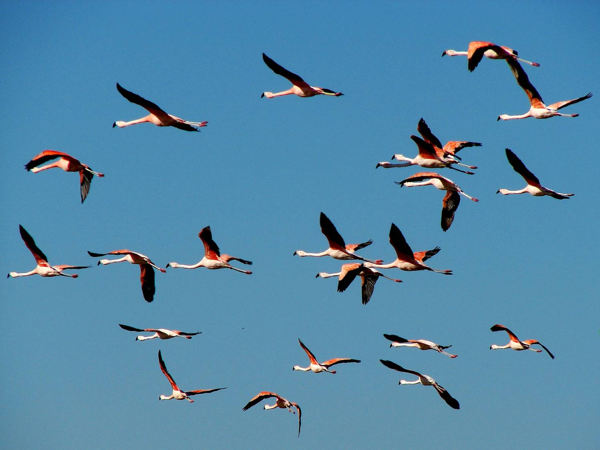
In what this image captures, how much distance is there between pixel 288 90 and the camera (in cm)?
3456

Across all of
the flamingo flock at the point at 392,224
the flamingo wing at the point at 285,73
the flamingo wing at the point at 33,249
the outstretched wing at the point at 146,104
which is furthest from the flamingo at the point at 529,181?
the flamingo wing at the point at 33,249

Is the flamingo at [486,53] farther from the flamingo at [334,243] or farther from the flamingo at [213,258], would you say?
the flamingo at [213,258]

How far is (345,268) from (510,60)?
8083 millimetres

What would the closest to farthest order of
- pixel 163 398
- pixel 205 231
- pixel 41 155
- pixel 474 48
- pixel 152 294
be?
pixel 474 48 < pixel 41 155 < pixel 205 231 < pixel 152 294 < pixel 163 398

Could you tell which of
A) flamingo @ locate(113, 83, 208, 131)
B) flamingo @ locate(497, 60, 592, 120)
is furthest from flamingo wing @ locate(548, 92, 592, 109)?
flamingo @ locate(113, 83, 208, 131)

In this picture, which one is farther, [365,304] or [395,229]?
[365,304]

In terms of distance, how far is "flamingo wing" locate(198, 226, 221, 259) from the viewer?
3478cm

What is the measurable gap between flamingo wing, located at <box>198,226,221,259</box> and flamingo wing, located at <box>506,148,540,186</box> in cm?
962

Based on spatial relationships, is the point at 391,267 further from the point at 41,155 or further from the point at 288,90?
the point at 41,155

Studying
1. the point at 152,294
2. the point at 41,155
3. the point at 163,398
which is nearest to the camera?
the point at 41,155

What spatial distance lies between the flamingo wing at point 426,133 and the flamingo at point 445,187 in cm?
98

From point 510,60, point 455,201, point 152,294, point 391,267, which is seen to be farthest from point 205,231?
point 510,60

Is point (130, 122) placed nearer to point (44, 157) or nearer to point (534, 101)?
point (44, 157)

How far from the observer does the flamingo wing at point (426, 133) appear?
3378 centimetres
